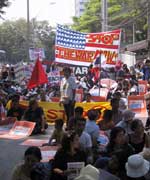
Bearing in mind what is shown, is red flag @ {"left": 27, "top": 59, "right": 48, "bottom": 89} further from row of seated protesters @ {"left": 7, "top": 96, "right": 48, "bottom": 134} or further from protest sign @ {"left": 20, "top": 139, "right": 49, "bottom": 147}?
protest sign @ {"left": 20, "top": 139, "right": 49, "bottom": 147}

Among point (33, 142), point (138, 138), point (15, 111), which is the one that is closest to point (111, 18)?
point (15, 111)

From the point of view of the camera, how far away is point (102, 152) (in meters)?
8.68

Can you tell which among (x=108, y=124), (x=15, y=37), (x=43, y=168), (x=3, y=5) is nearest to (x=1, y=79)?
(x=3, y=5)

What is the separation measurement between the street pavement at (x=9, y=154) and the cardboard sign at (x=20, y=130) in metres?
0.29

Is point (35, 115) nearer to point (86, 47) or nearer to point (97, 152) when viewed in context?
point (86, 47)

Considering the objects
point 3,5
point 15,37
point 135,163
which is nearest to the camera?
point 135,163

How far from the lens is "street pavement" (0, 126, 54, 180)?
394 inches

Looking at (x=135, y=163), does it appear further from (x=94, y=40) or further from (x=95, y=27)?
(x=95, y=27)

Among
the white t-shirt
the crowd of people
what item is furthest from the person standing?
the crowd of people

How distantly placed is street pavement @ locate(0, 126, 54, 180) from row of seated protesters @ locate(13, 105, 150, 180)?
1.03 metres

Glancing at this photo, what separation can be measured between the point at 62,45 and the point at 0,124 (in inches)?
199

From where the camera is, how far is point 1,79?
25266mm

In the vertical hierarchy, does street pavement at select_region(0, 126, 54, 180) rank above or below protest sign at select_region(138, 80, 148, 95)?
below

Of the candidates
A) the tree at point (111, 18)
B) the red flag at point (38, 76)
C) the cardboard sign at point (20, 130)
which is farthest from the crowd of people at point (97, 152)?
the tree at point (111, 18)
